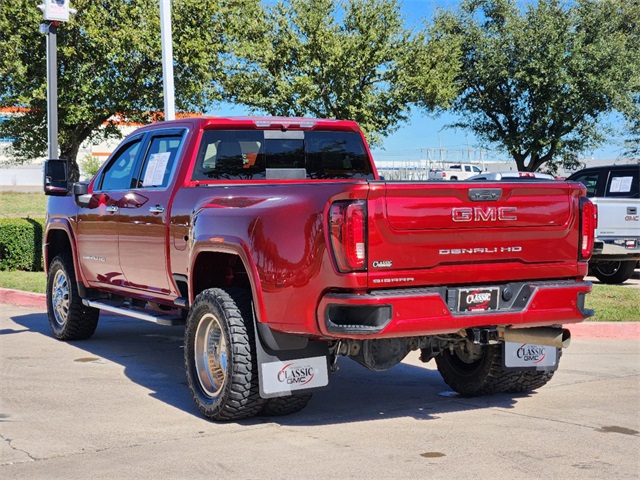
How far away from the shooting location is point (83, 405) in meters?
6.79

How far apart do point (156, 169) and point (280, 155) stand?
1048mm

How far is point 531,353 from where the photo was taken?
671cm

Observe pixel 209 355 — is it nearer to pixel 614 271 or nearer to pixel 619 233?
pixel 619 233

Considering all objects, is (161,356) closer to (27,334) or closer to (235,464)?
(27,334)

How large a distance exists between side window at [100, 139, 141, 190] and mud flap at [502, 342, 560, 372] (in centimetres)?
375

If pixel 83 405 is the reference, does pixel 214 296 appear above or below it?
above

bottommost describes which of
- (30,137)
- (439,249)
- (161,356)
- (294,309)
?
(161,356)

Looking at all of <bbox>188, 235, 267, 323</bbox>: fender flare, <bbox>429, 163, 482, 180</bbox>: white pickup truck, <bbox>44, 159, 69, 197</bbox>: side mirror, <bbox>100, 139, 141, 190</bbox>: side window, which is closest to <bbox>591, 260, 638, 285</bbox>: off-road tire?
<bbox>100, 139, 141, 190</bbox>: side window

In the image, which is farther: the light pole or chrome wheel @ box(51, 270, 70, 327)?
the light pole

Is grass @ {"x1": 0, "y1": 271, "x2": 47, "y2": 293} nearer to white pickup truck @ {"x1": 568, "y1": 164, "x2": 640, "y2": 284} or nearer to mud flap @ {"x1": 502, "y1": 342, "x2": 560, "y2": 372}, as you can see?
white pickup truck @ {"x1": 568, "y1": 164, "x2": 640, "y2": 284}

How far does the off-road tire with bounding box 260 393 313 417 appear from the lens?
618cm

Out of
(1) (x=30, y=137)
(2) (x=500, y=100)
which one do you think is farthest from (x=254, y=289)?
(2) (x=500, y=100)

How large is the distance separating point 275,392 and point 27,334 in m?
5.27

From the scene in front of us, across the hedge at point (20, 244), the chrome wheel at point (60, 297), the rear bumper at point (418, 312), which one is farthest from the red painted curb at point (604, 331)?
the hedge at point (20, 244)
